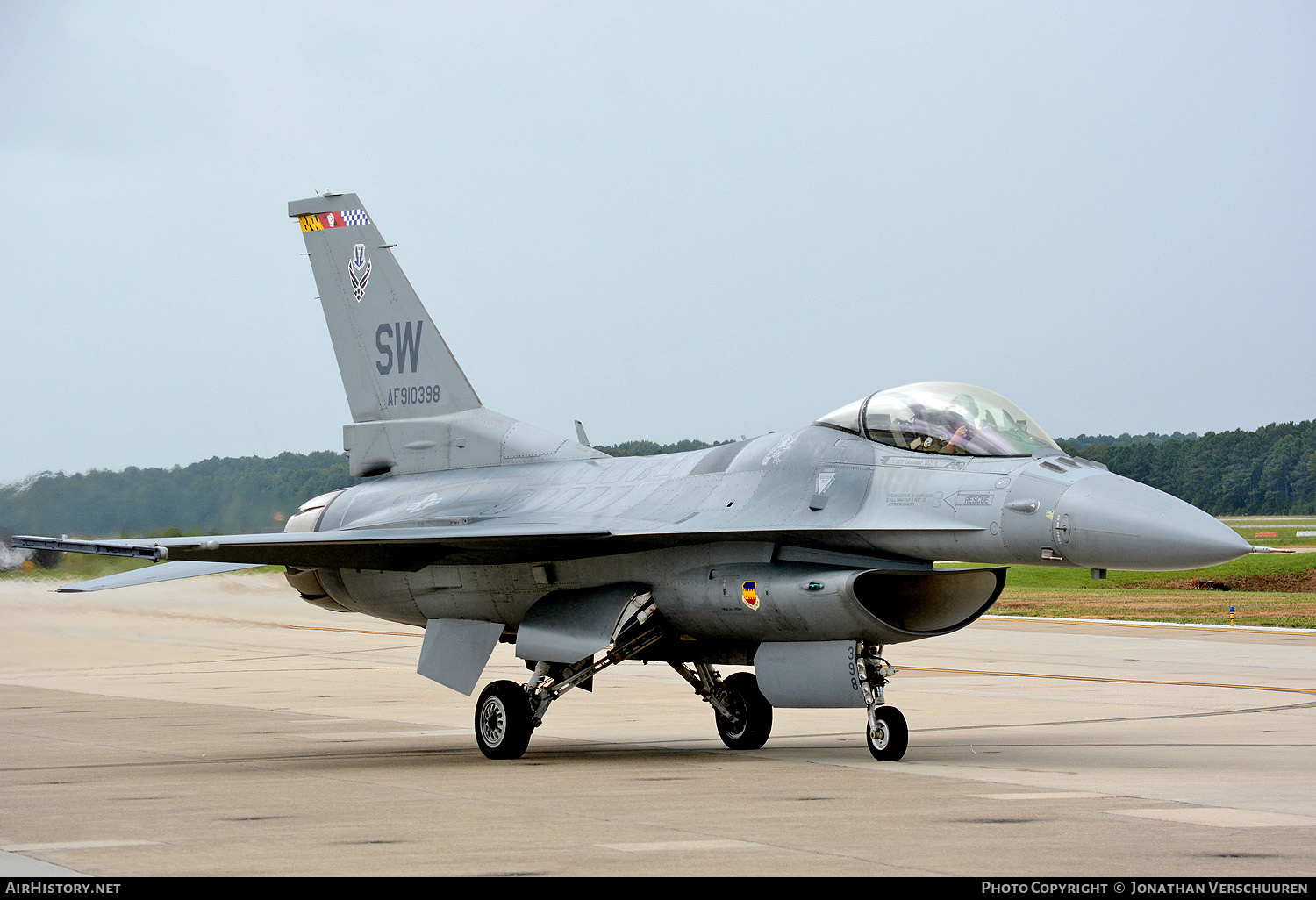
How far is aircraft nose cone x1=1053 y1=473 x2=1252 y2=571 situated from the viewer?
9.00m

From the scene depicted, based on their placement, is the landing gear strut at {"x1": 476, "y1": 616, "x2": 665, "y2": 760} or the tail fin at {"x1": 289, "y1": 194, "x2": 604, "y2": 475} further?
the tail fin at {"x1": 289, "y1": 194, "x2": 604, "y2": 475}

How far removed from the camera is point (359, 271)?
49.9 feet

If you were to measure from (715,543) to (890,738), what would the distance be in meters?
2.09

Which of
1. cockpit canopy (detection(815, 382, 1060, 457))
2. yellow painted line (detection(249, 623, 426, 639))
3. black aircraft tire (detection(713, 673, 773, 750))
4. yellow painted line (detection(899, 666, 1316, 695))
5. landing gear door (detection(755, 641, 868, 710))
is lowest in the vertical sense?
yellow painted line (detection(249, 623, 426, 639))

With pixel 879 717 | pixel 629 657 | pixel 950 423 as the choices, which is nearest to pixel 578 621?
pixel 629 657

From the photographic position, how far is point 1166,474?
5294 centimetres

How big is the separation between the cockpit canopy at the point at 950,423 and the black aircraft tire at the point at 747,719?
2.75 metres

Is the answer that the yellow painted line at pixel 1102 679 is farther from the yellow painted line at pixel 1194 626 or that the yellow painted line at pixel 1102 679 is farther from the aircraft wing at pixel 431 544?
the aircraft wing at pixel 431 544

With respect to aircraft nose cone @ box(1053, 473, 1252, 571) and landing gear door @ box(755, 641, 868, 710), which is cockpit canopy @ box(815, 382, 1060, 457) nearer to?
aircraft nose cone @ box(1053, 473, 1252, 571)

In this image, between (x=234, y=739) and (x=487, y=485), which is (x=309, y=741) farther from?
(x=487, y=485)

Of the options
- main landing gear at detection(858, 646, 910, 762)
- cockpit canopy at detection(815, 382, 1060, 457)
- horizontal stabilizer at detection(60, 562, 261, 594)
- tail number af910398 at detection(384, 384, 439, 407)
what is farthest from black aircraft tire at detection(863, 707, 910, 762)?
tail number af910398 at detection(384, 384, 439, 407)

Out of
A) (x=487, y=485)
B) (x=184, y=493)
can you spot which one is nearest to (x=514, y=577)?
(x=487, y=485)

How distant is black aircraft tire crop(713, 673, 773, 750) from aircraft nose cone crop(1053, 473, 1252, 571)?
3716 mm

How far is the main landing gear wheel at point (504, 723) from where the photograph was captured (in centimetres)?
1163
